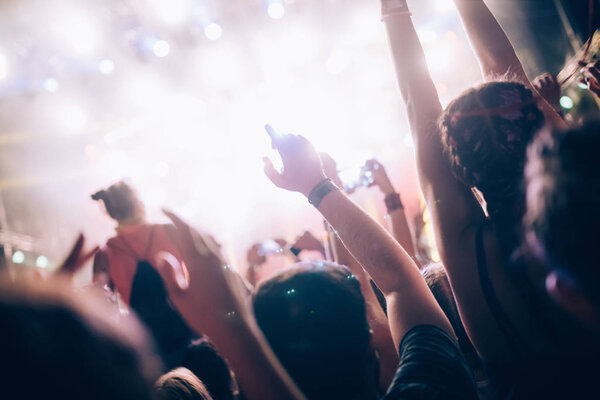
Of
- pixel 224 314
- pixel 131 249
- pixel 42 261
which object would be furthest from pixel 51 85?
pixel 224 314

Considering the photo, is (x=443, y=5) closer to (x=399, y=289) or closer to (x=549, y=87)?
(x=549, y=87)

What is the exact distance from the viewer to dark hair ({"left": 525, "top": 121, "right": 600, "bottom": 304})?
0.59m

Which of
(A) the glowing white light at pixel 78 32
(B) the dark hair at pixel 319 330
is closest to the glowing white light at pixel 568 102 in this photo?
(B) the dark hair at pixel 319 330

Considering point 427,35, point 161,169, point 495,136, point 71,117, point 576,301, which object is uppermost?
point 71,117

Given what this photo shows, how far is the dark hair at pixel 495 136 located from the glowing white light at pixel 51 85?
898cm

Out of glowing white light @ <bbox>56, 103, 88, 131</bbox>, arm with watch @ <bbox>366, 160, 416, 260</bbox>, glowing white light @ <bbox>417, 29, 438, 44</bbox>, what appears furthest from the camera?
glowing white light @ <bbox>56, 103, 88, 131</bbox>

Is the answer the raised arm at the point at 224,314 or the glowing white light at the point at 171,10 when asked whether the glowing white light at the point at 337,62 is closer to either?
the glowing white light at the point at 171,10

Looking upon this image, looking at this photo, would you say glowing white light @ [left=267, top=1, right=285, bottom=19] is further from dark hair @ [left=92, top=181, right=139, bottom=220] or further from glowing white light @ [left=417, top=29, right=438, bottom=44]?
dark hair @ [left=92, top=181, right=139, bottom=220]

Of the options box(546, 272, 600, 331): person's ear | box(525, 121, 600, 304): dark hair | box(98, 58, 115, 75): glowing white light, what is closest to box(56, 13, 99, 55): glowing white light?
box(98, 58, 115, 75): glowing white light

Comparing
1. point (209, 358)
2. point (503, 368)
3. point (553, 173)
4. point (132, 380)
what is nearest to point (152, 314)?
point (209, 358)

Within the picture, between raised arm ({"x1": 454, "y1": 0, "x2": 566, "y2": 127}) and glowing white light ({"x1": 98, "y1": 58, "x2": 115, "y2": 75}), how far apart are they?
792cm

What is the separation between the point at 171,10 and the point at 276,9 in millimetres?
2063

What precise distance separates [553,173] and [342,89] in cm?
750

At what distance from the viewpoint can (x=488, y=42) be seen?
52.7 inches
